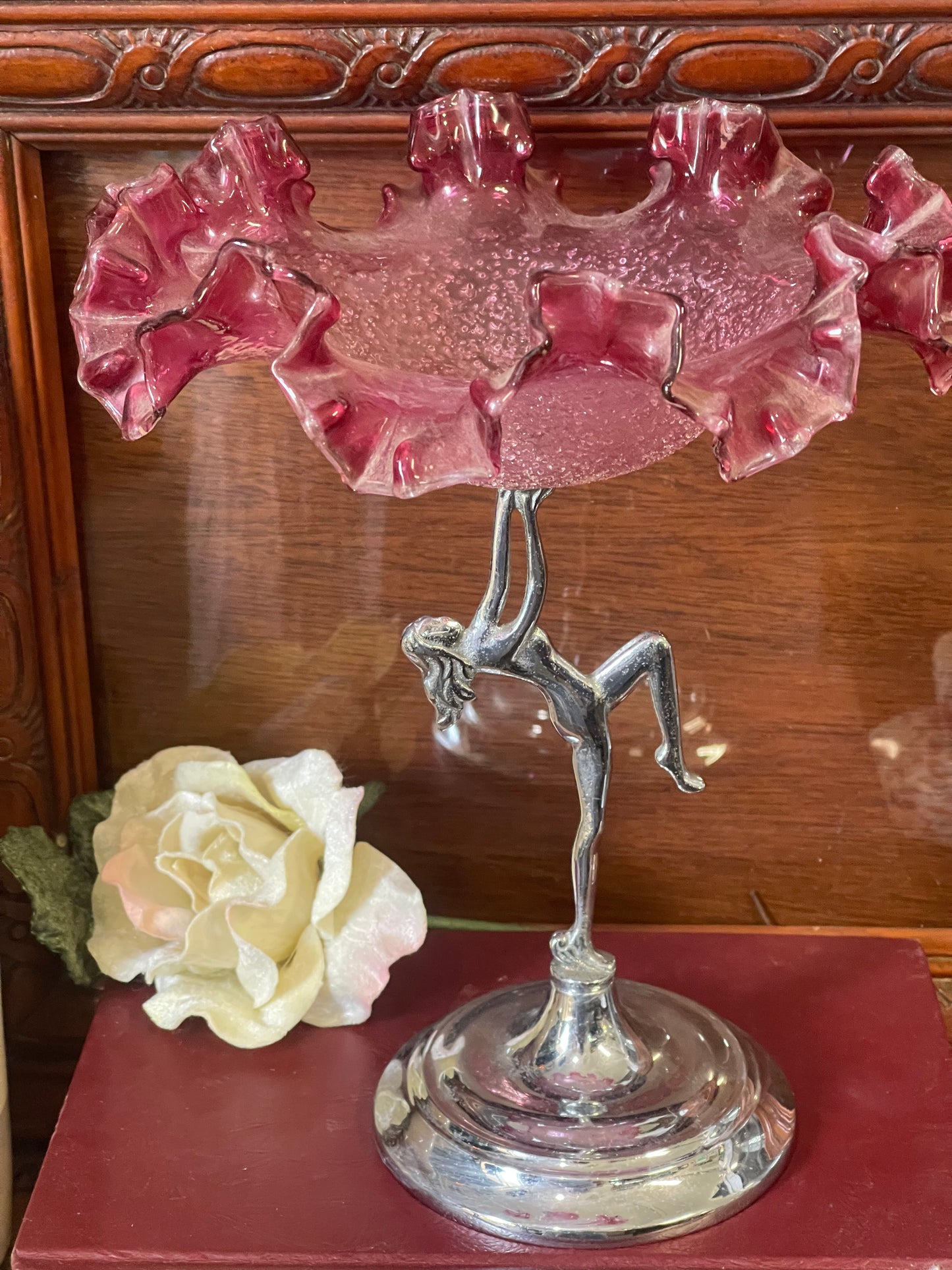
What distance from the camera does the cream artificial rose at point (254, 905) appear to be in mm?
629

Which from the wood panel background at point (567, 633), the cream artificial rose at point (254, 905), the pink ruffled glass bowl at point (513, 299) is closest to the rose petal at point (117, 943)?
the cream artificial rose at point (254, 905)

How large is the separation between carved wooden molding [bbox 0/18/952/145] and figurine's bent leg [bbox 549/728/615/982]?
30cm

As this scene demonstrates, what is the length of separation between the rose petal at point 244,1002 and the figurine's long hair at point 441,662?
178 millimetres

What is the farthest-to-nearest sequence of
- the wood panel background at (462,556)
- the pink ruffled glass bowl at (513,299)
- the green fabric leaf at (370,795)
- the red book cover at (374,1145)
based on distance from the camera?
the green fabric leaf at (370,795) < the wood panel background at (462,556) < the red book cover at (374,1145) < the pink ruffled glass bowl at (513,299)

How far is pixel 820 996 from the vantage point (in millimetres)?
671

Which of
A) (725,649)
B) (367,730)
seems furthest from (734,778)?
(367,730)

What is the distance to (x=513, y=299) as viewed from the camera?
59cm

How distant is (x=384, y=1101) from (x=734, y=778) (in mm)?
276

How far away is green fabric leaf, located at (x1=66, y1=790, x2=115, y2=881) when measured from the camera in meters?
0.70

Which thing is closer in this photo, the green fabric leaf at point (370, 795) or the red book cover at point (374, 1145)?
the red book cover at point (374, 1145)

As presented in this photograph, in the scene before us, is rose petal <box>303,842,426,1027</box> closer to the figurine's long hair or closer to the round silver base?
the round silver base

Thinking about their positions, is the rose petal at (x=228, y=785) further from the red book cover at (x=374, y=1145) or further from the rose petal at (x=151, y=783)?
the red book cover at (x=374, y=1145)

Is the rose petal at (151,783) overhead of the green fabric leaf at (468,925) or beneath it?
overhead

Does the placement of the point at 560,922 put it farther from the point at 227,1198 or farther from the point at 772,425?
the point at 772,425
